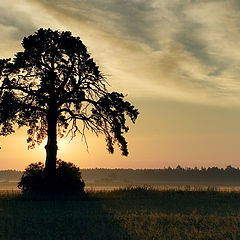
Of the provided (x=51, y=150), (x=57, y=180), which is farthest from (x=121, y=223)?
(x=51, y=150)

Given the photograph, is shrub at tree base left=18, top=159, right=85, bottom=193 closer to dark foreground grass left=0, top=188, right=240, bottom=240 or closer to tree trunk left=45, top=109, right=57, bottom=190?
tree trunk left=45, top=109, right=57, bottom=190

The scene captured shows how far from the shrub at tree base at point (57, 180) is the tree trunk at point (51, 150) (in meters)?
0.36

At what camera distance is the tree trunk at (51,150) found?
38.2 metres

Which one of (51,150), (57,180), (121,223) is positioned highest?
(51,150)

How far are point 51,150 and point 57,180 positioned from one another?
2.68 m

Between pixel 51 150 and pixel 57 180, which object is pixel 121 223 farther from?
pixel 51 150

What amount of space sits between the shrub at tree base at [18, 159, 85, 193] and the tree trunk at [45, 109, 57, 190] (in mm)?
360

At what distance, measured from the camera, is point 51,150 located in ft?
128

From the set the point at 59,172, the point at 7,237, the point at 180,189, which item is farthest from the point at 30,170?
the point at 7,237

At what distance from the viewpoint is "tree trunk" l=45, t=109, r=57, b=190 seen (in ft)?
125

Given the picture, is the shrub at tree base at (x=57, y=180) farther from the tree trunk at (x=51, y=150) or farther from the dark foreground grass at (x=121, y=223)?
the dark foreground grass at (x=121, y=223)

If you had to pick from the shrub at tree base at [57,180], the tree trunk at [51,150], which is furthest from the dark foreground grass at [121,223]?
the tree trunk at [51,150]

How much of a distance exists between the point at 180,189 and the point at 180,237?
952 inches

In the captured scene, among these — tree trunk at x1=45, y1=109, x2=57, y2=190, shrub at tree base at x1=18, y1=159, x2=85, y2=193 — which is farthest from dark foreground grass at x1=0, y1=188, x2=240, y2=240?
tree trunk at x1=45, y1=109, x2=57, y2=190
